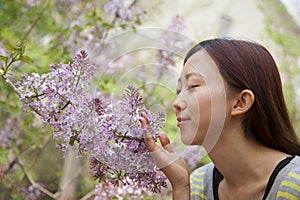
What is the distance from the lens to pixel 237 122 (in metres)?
0.94

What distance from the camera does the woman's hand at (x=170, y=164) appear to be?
0.83 m

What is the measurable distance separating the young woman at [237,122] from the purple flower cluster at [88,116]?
0.05m

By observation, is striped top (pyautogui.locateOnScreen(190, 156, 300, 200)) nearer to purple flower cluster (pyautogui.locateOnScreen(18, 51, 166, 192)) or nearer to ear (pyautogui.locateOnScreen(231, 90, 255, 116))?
ear (pyautogui.locateOnScreen(231, 90, 255, 116))

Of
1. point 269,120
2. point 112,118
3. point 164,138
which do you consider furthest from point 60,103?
point 269,120

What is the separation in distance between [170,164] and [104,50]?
324mm

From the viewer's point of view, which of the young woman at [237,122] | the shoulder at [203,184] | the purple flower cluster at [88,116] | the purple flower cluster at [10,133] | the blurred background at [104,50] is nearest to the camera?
the purple flower cluster at [88,116]

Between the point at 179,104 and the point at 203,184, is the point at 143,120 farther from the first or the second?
the point at 203,184

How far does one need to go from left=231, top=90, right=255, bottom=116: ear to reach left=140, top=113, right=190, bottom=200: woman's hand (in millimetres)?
134

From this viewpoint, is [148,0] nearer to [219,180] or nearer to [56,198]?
[56,198]

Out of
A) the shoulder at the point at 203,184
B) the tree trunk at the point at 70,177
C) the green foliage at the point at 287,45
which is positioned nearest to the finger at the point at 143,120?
the shoulder at the point at 203,184

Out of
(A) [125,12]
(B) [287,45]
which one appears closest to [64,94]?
(A) [125,12]

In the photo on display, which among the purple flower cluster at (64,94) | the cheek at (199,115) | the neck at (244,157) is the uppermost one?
the purple flower cluster at (64,94)

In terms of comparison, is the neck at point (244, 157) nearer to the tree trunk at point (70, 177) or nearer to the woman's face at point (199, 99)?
the woman's face at point (199, 99)

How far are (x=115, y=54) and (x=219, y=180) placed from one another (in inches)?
14.4
